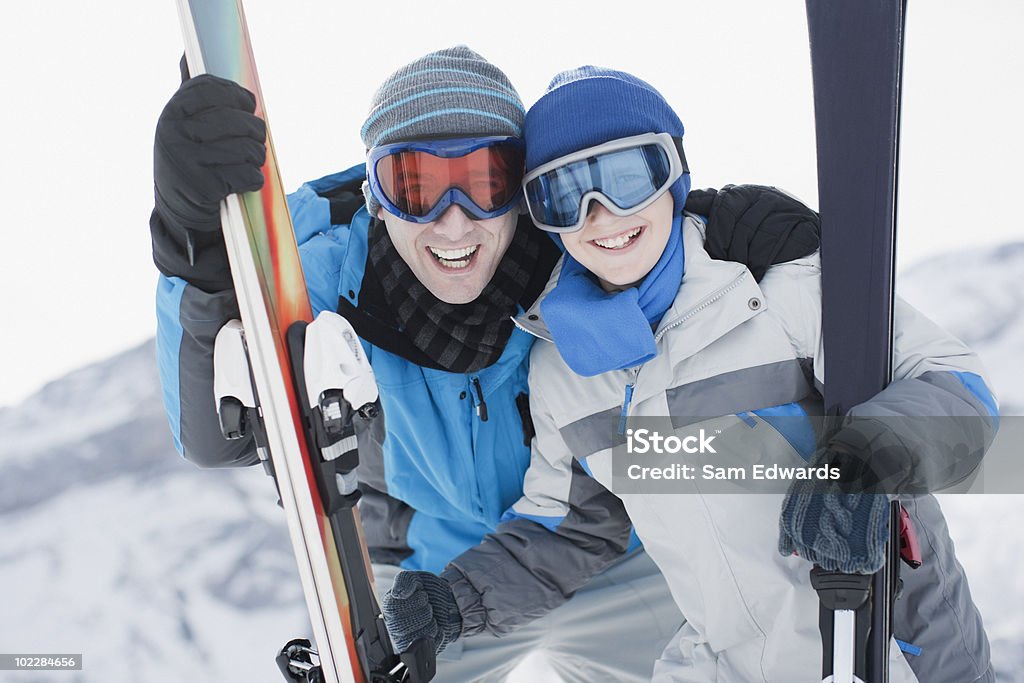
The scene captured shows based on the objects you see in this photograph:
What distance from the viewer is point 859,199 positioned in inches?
65.5

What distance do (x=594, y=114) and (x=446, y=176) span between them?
1.11ft

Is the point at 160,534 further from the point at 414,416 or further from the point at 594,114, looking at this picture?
the point at 594,114

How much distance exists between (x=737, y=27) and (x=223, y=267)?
2.75 meters

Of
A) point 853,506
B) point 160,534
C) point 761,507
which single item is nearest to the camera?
point 853,506

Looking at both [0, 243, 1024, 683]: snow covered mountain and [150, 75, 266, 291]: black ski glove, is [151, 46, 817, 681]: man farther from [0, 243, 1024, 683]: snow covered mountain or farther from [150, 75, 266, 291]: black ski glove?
[0, 243, 1024, 683]: snow covered mountain

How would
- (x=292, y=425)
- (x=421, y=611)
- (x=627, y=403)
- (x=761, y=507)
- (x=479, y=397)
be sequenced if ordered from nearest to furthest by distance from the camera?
(x=292, y=425)
(x=761, y=507)
(x=627, y=403)
(x=421, y=611)
(x=479, y=397)

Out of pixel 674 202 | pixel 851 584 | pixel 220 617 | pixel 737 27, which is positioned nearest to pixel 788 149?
pixel 737 27

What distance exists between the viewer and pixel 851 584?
1457mm

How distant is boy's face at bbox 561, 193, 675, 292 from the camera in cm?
175

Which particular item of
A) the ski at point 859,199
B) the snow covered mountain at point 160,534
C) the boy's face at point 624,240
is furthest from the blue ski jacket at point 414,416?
the snow covered mountain at point 160,534

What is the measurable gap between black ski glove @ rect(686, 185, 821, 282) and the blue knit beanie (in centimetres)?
10

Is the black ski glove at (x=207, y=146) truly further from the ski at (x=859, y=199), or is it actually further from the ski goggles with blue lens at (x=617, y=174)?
the ski at (x=859, y=199)

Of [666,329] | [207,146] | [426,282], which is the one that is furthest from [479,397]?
A: [207,146]

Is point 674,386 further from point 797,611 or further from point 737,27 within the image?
point 737,27
